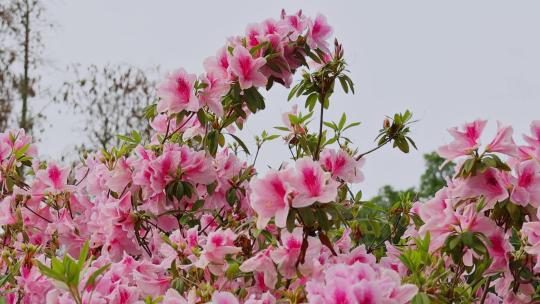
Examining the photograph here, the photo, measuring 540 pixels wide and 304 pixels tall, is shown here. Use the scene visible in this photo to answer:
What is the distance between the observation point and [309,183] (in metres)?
1.72

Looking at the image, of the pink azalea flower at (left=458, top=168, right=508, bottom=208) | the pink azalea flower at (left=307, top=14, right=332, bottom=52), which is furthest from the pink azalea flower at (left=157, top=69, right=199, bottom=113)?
the pink azalea flower at (left=458, top=168, right=508, bottom=208)

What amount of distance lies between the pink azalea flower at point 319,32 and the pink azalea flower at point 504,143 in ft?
2.99

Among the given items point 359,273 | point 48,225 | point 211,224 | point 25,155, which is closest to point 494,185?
point 359,273

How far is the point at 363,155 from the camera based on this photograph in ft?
9.27

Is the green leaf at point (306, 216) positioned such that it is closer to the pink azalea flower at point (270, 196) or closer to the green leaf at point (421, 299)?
the pink azalea flower at point (270, 196)

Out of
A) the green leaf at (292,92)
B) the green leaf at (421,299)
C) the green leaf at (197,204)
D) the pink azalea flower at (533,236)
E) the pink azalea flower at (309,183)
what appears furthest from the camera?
the green leaf at (292,92)

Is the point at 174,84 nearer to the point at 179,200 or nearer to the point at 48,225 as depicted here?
the point at 179,200

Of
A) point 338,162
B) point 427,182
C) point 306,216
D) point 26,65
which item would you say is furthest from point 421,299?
point 427,182

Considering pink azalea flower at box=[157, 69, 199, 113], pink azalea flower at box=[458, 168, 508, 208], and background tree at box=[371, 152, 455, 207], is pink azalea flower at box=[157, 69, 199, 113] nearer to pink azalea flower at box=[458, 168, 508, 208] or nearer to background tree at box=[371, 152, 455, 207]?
pink azalea flower at box=[458, 168, 508, 208]

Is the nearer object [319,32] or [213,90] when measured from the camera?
[213,90]

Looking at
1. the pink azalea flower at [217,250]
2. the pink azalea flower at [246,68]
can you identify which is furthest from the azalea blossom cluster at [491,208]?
the pink azalea flower at [246,68]

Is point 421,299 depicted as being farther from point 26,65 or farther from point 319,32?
point 26,65

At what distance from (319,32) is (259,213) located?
3.59ft

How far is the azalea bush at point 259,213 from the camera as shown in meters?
1.75
